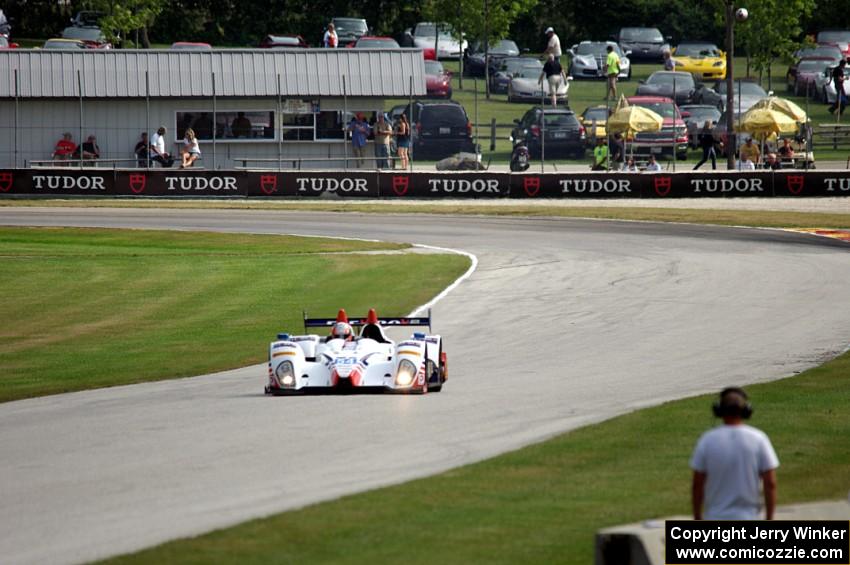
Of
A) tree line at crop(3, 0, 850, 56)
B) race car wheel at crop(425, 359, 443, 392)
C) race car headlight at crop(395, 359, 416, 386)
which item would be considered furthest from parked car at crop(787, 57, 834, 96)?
race car headlight at crop(395, 359, 416, 386)

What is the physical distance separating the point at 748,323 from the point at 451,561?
13.6m

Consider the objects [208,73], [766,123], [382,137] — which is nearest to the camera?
[766,123]

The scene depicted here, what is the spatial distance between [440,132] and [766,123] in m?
11.2

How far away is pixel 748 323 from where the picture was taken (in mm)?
21625

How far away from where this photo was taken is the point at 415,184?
1721 inches

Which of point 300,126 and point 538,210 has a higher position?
point 300,126

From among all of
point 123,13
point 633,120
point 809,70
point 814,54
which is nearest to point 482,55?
point 809,70

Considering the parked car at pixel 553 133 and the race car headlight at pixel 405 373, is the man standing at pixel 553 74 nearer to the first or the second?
the parked car at pixel 553 133

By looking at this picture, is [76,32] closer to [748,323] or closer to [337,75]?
[337,75]

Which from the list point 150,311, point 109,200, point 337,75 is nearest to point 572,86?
point 337,75

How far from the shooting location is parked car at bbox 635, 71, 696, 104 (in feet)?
186

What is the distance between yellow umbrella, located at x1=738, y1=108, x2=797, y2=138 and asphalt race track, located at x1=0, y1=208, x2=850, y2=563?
1418 cm

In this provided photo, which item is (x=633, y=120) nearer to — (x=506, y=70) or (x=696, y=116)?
(x=696, y=116)

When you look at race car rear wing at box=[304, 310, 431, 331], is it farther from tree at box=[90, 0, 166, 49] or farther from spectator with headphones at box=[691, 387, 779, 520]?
tree at box=[90, 0, 166, 49]
